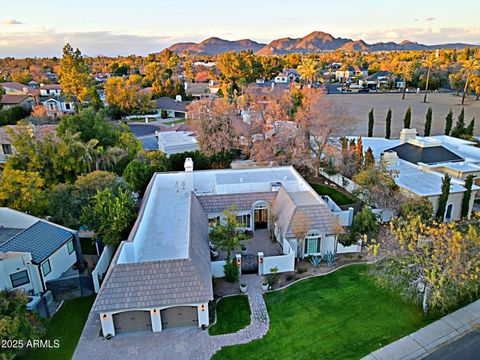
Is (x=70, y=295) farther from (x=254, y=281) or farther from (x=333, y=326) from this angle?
(x=333, y=326)

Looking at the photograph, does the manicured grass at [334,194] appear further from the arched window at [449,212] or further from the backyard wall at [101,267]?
the backyard wall at [101,267]

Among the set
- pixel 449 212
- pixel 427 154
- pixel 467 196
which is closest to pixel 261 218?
pixel 449 212

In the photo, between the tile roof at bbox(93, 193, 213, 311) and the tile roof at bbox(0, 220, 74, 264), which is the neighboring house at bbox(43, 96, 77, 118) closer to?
the tile roof at bbox(0, 220, 74, 264)

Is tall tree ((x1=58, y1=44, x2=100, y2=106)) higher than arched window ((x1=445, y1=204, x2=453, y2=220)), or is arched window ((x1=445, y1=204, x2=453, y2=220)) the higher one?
tall tree ((x1=58, y1=44, x2=100, y2=106))

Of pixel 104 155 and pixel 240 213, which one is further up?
pixel 104 155

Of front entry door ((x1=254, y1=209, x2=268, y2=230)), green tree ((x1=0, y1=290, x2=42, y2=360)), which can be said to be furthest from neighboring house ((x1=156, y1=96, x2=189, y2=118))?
green tree ((x1=0, y1=290, x2=42, y2=360))

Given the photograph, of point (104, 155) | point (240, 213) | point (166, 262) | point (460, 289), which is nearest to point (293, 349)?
point (166, 262)

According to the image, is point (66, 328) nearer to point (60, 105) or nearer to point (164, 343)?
point (164, 343)
